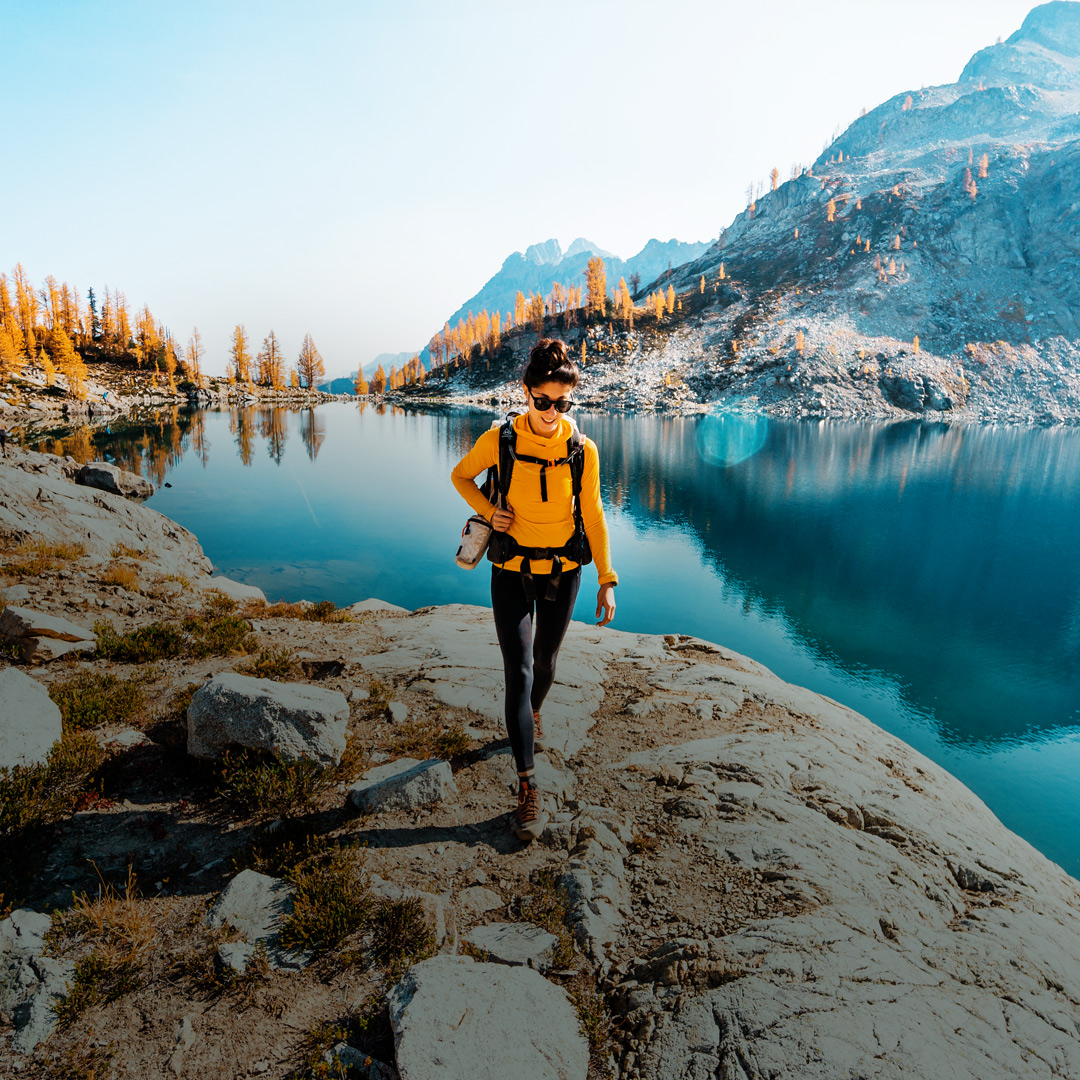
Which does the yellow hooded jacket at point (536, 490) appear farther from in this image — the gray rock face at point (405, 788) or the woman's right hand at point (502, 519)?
the gray rock face at point (405, 788)

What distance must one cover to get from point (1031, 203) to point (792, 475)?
197m

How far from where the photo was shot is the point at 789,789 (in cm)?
574

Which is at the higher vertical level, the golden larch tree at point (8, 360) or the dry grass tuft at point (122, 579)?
the golden larch tree at point (8, 360)

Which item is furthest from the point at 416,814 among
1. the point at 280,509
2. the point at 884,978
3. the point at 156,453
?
the point at 156,453

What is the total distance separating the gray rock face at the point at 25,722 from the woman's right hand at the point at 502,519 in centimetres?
472

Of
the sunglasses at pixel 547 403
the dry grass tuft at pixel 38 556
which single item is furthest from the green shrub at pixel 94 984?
the dry grass tuft at pixel 38 556

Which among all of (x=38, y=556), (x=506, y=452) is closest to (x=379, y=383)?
(x=38, y=556)

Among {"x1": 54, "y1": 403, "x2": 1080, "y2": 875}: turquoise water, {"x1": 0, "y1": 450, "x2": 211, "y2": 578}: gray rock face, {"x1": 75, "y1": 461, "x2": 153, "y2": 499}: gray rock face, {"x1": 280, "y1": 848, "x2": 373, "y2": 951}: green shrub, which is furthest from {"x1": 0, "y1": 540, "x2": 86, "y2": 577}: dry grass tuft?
{"x1": 75, "y1": 461, "x2": 153, "y2": 499}: gray rock face

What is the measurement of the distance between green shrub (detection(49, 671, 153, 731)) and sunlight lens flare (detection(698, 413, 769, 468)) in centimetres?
5619

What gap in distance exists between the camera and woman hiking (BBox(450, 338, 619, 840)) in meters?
4.79

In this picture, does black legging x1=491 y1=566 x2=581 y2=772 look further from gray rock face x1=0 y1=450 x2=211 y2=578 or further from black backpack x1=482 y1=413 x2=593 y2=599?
gray rock face x1=0 y1=450 x2=211 y2=578

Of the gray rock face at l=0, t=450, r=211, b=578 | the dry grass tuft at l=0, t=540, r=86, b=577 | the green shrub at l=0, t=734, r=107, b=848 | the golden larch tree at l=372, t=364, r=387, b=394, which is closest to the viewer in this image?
the green shrub at l=0, t=734, r=107, b=848

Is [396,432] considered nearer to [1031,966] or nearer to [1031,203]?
[1031,966]

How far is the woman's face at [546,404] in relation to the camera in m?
4.65
